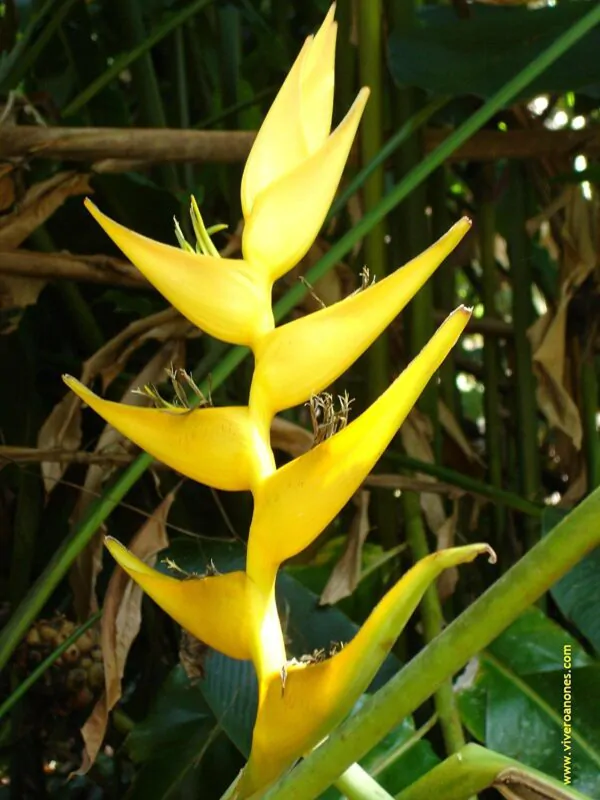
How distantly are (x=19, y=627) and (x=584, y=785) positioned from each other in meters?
0.29

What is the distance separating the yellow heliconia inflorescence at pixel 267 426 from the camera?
8.3 inches

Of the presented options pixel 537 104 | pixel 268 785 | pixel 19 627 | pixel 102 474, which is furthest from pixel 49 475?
pixel 537 104

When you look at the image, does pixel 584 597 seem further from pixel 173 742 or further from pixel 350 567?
pixel 173 742

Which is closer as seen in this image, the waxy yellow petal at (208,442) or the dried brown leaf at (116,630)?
the waxy yellow petal at (208,442)

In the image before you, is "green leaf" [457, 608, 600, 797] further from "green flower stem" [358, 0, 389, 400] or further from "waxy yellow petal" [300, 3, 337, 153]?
"waxy yellow petal" [300, 3, 337, 153]

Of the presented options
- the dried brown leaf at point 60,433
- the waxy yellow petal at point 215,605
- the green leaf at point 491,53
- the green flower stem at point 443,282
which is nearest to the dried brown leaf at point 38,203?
the dried brown leaf at point 60,433

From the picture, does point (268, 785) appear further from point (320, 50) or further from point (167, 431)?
point (320, 50)

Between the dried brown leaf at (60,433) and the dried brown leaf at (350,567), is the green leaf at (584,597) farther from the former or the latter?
the dried brown leaf at (60,433)

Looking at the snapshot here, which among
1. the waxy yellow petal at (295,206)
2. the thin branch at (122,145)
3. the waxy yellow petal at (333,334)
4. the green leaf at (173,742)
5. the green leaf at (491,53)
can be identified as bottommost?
the green leaf at (173,742)

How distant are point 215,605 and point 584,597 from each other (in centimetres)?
36

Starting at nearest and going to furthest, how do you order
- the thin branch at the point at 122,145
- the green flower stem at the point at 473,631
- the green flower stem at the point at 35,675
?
the green flower stem at the point at 473,631 < the green flower stem at the point at 35,675 < the thin branch at the point at 122,145

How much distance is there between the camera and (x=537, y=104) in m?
1.08

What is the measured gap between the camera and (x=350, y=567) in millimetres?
596

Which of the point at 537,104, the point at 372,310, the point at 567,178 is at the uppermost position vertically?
the point at 537,104
